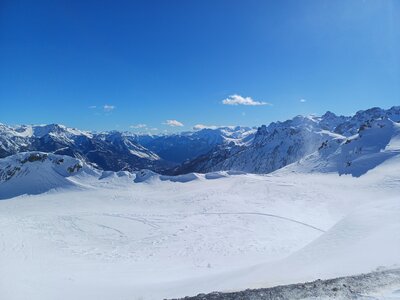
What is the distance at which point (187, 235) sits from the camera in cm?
2422

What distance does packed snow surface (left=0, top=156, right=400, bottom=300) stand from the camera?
13.3 meters

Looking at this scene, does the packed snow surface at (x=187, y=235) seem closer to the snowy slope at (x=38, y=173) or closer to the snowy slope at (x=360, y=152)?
the snowy slope at (x=38, y=173)

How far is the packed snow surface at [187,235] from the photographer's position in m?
13.3

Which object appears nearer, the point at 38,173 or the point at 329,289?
the point at 329,289

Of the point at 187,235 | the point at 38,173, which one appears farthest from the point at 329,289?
the point at 38,173

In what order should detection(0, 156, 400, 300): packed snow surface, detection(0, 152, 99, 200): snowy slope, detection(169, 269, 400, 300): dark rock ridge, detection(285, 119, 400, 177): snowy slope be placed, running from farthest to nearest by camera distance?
detection(285, 119, 400, 177): snowy slope, detection(0, 152, 99, 200): snowy slope, detection(0, 156, 400, 300): packed snow surface, detection(169, 269, 400, 300): dark rock ridge

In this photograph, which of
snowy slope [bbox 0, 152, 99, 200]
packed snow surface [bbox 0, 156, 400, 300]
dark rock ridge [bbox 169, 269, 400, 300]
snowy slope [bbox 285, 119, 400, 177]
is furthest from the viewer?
snowy slope [bbox 285, 119, 400, 177]

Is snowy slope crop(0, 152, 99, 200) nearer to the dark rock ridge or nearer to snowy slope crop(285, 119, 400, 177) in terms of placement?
the dark rock ridge

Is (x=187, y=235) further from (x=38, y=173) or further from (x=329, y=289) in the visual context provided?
(x=38, y=173)

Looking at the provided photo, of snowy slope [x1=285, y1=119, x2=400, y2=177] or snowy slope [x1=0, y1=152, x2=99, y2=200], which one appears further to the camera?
snowy slope [x1=285, y1=119, x2=400, y2=177]

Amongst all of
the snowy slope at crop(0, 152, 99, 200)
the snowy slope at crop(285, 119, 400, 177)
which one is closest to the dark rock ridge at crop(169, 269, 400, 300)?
the snowy slope at crop(0, 152, 99, 200)

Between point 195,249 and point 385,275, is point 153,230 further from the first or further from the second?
point 385,275

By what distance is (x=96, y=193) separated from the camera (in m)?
43.4

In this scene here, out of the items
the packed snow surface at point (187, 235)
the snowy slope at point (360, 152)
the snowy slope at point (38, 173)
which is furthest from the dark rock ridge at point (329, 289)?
the snowy slope at point (360, 152)
